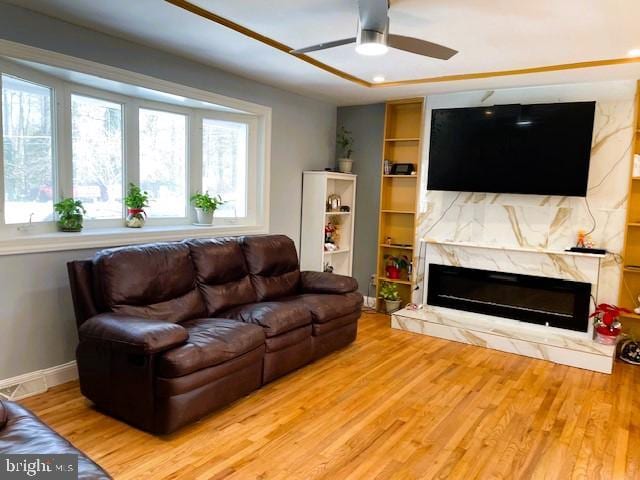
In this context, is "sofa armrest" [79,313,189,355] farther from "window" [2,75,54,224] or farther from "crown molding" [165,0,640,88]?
"crown molding" [165,0,640,88]

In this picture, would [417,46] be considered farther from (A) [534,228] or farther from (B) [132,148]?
(A) [534,228]

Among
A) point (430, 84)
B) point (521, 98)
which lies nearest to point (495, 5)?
point (430, 84)

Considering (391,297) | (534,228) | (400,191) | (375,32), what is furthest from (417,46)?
(391,297)

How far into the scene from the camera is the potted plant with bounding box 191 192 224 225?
4.28 meters

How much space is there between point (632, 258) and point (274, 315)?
130 inches

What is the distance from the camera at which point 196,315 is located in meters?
3.31

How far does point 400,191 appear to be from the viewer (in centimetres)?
539

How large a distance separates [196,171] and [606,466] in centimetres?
377

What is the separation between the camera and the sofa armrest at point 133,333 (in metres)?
2.42

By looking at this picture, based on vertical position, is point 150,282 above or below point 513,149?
below

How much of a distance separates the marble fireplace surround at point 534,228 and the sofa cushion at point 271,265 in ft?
4.32

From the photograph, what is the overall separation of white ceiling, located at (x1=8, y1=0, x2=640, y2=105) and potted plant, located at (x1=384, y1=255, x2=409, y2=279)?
84.1 inches

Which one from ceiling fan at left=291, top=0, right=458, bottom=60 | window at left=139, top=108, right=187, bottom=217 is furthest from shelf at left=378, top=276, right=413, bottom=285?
ceiling fan at left=291, top=0, right=458, bottom=60

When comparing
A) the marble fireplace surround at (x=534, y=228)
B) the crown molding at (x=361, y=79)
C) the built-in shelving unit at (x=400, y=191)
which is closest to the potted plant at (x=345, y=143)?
the built-in shelving unit at (x=400, y=191)
